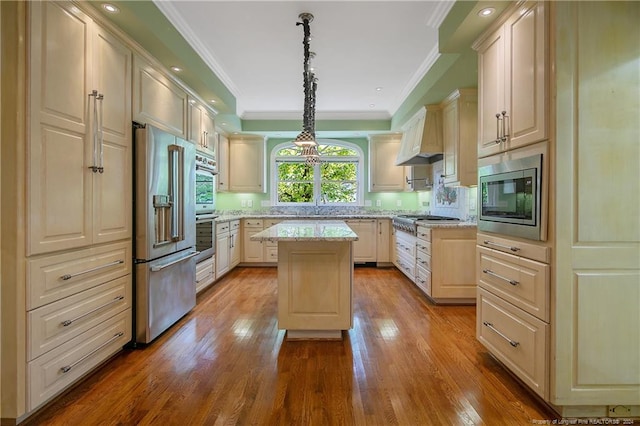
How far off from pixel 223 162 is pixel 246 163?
471 mm

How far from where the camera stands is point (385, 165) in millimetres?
6000

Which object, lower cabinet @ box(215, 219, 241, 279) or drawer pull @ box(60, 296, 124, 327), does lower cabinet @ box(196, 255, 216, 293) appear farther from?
drawer pull @ box(60, 296, 124, 327)

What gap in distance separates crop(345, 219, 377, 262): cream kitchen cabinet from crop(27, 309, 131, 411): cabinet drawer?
3.84m

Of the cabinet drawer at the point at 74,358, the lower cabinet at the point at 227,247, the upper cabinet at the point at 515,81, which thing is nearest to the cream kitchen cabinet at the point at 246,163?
the lower cabinet at the point at 227,247

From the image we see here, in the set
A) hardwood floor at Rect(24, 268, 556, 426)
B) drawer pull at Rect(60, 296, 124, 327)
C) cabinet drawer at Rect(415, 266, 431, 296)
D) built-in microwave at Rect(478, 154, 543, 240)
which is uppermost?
built-in microwave at Rect(478, 154, 543, 240)

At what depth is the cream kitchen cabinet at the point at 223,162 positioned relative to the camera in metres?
5.48

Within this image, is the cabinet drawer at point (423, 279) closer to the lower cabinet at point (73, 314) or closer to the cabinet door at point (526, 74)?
the cabinet door at point (526, 74)

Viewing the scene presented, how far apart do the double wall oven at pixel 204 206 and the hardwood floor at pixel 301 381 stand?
106 centimetres

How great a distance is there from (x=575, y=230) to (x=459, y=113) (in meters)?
2.50

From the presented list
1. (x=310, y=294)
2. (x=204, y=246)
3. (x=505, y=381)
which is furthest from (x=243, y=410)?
(x=204, y=246)

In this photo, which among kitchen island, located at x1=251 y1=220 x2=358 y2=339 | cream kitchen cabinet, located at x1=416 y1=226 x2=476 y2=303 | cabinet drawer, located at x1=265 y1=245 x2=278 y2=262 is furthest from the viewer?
cabinet drawer, located at x1=265 y1=245 x2=278 y2=262

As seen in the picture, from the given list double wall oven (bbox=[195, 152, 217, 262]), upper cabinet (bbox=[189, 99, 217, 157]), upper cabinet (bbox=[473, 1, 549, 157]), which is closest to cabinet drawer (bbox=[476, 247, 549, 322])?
upper cabinet (bbox=[473, 1, 549, 157])

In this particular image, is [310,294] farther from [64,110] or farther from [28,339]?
[64,110]

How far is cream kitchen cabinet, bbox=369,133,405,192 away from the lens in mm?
5988
